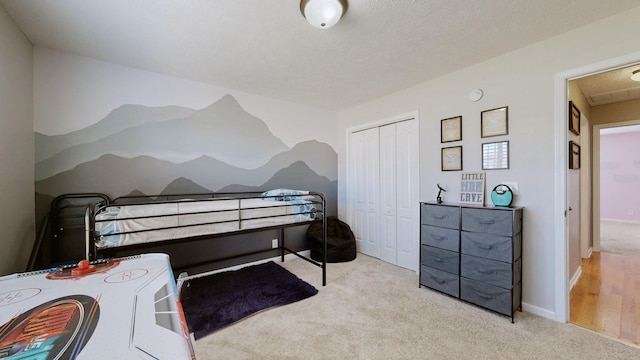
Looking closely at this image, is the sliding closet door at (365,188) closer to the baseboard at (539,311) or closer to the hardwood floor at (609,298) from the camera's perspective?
the baseboard at (539,311)

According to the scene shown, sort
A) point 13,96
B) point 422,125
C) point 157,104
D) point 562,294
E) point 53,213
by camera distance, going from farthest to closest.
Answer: point 422,125 < point 157,104 < point 53,213 < point 562,294 < point 13,96

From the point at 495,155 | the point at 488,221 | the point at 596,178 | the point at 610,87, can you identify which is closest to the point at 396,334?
the point at 488,221

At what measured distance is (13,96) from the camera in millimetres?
1820

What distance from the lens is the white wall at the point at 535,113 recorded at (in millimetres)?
1843

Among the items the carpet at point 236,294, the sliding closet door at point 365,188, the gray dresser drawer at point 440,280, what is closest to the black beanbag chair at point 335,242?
the sliding closet door at point 365,188

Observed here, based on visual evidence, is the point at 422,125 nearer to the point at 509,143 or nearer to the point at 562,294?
the point at 509,143

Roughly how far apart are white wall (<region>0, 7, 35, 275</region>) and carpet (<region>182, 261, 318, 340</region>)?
1.31 metres

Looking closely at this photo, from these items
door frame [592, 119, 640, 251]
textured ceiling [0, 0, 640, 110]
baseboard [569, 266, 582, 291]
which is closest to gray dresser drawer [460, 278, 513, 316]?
baseboard [569, 266, 582, 291]

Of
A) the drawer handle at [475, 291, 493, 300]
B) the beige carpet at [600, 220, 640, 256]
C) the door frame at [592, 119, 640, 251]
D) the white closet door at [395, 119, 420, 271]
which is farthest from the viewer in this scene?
the beige carpet at [600, 220, 640, 256]

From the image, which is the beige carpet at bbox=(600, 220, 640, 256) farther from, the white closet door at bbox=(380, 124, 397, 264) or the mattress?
the mattress

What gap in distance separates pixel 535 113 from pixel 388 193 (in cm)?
177

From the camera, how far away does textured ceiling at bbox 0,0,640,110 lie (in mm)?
1657

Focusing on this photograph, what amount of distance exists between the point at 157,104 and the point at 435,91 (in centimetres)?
316

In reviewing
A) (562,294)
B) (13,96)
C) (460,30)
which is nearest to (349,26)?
(460,30)
